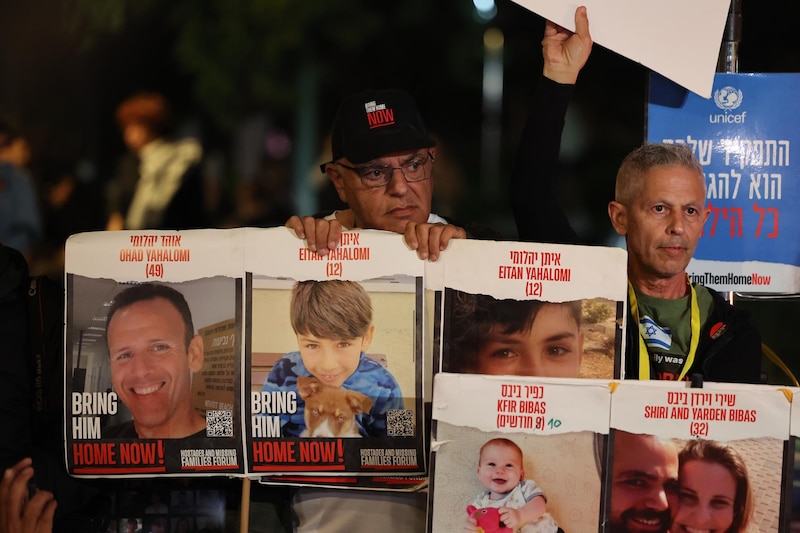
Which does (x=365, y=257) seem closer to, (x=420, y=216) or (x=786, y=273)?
(x=420, y=216)

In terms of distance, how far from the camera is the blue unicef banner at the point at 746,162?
3361 millimetres

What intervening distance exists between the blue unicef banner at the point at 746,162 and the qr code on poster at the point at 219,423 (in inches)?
63.5

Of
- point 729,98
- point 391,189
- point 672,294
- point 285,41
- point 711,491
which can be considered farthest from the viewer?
point 285,41

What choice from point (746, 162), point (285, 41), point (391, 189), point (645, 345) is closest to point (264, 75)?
point (285, 41)

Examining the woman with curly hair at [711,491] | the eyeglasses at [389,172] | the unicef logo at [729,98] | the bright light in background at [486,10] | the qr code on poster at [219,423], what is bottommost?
the woman with curly hair at [711,491]

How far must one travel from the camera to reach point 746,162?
3.37 meters

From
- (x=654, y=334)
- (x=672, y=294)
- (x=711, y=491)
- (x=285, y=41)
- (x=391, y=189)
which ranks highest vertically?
(x=285, y=41)

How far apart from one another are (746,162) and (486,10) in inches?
297

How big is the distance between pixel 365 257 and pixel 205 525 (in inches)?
39.4

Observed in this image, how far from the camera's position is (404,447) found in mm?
2809

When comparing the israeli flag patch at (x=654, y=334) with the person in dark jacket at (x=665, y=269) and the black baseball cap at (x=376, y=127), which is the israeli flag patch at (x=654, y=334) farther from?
the black baseball cap at (x=376, y=127)

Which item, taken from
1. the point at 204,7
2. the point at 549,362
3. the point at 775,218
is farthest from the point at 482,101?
the point at 549,362

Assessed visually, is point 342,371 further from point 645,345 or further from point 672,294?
point 672,294

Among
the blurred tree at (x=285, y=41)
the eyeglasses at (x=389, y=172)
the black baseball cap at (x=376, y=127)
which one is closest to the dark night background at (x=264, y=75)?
the blurred tree at (x=285, y=41)
